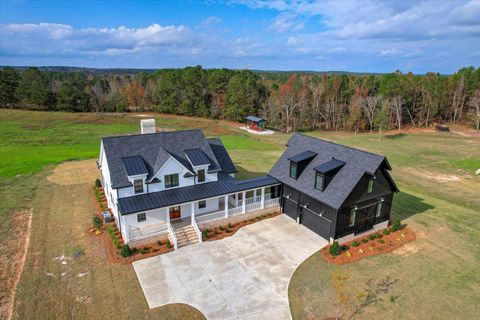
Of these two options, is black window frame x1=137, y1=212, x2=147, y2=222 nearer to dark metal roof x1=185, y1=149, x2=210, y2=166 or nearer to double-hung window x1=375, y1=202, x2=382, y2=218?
dark metal roof x1=185, y1=149, x2=210, y2=166

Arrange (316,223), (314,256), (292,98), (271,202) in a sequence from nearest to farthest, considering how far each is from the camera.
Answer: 1. (314,256)
2. (316,223)
3. (271,202)
4. (292,98)

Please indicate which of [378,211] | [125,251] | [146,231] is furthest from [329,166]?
[125,251]

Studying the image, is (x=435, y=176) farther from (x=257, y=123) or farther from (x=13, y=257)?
(x=13, y=257)

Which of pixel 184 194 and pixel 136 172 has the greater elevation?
pixel 136 172

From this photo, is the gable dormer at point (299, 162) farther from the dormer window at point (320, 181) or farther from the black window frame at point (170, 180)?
the black window frame at point (170, 180)

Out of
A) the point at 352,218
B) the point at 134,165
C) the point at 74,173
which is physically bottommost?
the point at 74,173

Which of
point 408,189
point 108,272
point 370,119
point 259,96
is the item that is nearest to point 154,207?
point 108,272

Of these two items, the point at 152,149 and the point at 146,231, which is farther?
the point at 152,149
